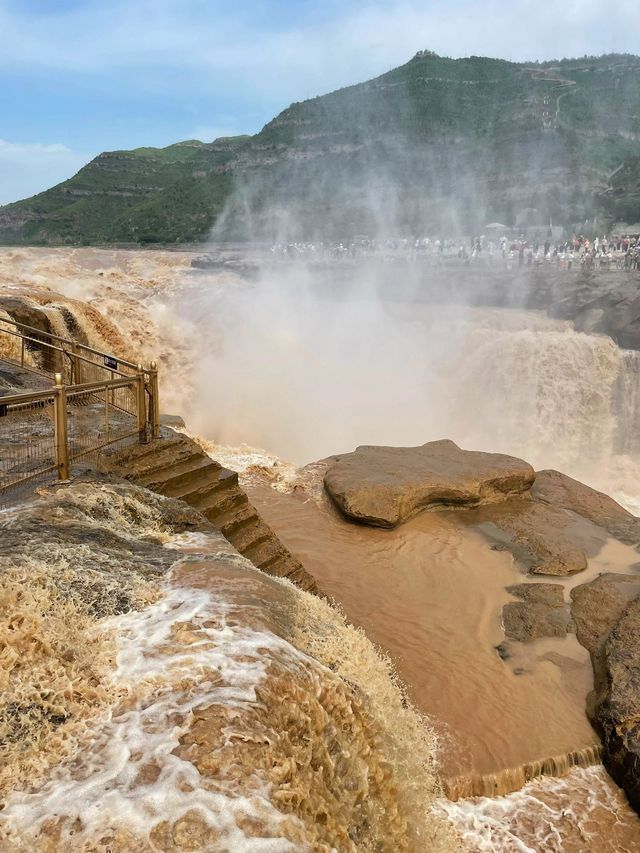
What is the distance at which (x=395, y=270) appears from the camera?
24828 millimetres

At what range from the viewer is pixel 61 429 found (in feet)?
16.6

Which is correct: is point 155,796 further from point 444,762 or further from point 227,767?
point 444,762

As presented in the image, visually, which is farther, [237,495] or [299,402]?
[299,402]

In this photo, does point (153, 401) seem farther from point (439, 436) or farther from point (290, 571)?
point (439, 436)

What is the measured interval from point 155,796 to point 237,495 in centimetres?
450

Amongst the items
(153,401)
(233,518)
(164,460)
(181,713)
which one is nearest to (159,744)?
(181,713)

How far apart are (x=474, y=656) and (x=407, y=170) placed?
65.7m

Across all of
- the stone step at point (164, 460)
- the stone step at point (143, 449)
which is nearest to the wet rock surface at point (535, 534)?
the stone step at point (164, 460)

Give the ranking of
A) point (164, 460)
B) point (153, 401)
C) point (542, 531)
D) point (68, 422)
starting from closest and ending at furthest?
point (164, 460) → point (153, 401) → point (68, 422) → point (542, 531)

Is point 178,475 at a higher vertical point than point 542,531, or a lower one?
higher

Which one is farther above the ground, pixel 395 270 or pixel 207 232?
pixel 207 232

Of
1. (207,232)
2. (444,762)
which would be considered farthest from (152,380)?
(207,232)

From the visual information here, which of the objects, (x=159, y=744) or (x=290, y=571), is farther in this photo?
(x=290, y=571)

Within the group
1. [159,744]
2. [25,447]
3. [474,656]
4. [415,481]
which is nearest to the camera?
[159,744]
